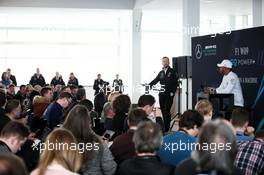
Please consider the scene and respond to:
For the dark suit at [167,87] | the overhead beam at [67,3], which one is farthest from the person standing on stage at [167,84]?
the overhead beam at [67,3]

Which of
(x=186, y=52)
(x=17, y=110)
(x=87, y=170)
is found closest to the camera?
(x=87, y=170)

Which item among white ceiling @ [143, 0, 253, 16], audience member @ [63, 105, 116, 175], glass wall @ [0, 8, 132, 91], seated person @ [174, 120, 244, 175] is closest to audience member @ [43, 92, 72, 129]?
audience member @ [63, 105, 116, 175]

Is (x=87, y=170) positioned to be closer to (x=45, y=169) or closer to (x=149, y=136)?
(x=149, y=136)

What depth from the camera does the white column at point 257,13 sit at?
50.2 ft

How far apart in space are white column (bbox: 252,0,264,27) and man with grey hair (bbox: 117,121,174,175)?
12882 mm

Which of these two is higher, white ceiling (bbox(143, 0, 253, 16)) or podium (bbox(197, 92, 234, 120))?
white ceiling (bbox(143, 0, 253, 16))

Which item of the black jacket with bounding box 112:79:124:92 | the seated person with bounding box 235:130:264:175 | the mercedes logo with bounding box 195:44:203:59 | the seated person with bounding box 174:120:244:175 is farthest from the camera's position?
the black jacket with bounding box 112:79:124:92

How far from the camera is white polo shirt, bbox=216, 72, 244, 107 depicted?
8.58m

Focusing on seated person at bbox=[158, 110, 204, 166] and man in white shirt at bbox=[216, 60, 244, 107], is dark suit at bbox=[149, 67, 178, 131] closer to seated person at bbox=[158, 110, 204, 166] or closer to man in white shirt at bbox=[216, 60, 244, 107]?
man in white shirt at bbox=[216, 60, 244, 107]

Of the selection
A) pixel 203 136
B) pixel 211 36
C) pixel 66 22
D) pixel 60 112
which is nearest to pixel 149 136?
pixel 203 136

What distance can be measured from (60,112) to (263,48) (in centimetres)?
398

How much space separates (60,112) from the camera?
6.56 m

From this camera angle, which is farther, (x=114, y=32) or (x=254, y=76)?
(x=114, y=32)

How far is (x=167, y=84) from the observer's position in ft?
36.7
